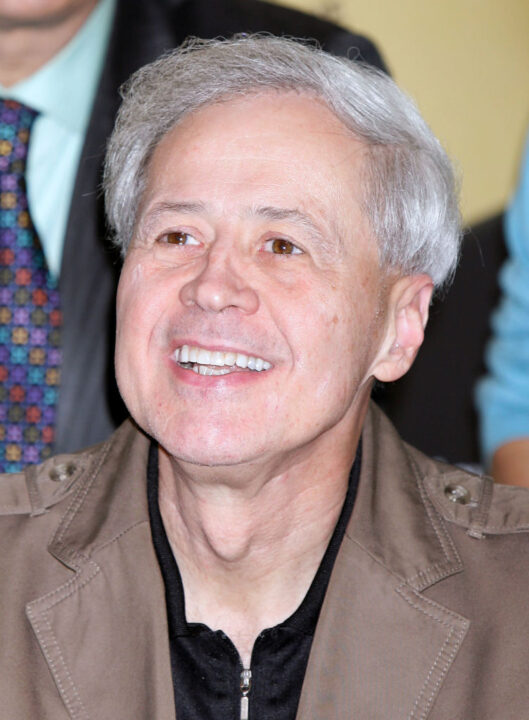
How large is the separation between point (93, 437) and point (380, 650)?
85cm

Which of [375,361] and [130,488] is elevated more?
[375,361]

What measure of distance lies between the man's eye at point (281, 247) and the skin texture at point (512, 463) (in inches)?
27.4

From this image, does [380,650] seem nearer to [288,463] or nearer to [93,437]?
[288,463]

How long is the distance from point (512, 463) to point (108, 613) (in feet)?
2.73

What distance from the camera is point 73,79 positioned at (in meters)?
2.22

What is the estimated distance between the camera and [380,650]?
170 centimetres

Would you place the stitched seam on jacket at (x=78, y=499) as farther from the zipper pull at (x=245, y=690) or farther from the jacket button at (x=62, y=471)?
the zipper pull at (x=245, y=690)

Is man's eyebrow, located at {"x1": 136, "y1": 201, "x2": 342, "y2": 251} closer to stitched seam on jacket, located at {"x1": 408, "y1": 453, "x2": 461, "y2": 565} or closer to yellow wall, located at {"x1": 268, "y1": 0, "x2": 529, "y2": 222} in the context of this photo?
stitched seam on jacket, located at {"x1": 408, "y1": 453, "x2": 461, "y2": 565}

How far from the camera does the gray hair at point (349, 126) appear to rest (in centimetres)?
173

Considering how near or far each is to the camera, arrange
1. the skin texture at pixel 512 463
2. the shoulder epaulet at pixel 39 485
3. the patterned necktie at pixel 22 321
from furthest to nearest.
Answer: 1. the patterned necktie at pixel 22 321
2. the skin texture at pixel 512 463
3. the shoulder epaulet at pixel 39 485

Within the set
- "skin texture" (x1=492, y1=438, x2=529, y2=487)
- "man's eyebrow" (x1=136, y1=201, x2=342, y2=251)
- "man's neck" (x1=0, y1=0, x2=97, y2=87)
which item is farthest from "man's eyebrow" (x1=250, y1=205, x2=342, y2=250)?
"man's neck" (x1=0, y1=0, x2=97, y2=87)

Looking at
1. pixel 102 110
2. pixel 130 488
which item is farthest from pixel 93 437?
pixel 102 110

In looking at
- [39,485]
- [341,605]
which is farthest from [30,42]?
[341,605]

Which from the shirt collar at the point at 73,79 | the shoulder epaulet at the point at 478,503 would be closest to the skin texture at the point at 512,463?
the shoulder epaulet at the point at 478,503
